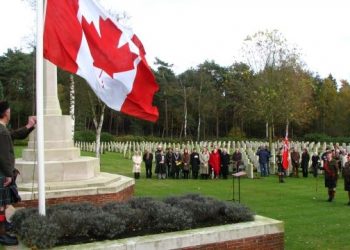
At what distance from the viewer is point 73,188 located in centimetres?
995

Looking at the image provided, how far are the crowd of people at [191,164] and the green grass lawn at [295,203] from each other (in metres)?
1.20

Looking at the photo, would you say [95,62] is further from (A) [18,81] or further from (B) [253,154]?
(A) [18,81]

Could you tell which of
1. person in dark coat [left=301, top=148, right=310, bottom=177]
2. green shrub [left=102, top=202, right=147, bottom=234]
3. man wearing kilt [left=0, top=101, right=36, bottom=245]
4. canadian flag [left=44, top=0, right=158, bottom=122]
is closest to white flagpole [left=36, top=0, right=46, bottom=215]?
canadian flag [left=44, top=0, right=158, bottom=122]

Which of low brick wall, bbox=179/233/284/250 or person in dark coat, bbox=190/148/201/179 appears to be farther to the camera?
person in dark coat, bbox=190/148/201/179

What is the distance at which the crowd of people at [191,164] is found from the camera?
2350cm

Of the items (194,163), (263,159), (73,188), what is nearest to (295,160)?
(263,159)

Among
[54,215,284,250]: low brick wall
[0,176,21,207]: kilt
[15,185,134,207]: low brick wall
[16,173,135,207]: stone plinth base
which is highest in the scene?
[0,176,21,207]: kilt

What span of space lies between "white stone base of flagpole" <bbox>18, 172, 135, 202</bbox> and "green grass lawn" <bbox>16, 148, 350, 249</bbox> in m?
3.93

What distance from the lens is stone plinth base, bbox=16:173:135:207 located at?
31.0ft

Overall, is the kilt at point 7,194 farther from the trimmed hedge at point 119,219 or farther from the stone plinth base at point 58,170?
the stone plinth base at point 58,170

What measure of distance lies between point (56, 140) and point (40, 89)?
192 inches

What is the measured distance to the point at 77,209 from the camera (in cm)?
758

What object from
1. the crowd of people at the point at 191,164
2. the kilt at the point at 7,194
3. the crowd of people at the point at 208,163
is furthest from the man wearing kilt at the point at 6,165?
the crowd of people at the point at 191,164

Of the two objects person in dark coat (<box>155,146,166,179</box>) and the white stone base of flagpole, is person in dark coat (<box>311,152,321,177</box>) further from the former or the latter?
the white stone base of flagpole
